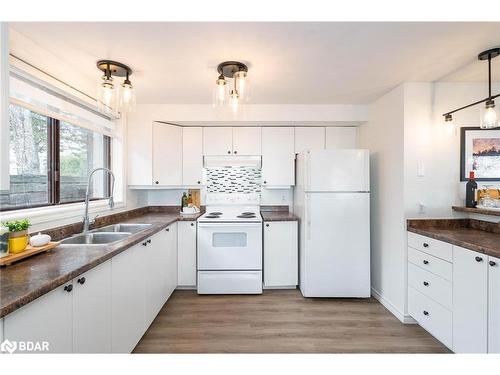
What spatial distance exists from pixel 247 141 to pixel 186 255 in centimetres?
161

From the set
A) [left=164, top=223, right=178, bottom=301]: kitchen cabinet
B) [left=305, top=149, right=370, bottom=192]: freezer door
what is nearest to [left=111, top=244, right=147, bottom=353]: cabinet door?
[left=164, top=223, right=178, bottom=301]: kitchen cabinet

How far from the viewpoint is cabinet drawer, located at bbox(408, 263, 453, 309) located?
5.90 feet

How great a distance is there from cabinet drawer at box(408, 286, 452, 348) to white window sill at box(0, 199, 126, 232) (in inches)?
116

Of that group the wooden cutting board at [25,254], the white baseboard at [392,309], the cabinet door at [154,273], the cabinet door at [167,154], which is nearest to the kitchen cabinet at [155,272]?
the cabinet door at [154,273]

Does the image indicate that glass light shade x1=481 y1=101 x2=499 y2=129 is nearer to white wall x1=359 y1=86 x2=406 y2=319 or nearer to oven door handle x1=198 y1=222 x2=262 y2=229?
white wall x1=359 y1=86 x2=406 y2=319

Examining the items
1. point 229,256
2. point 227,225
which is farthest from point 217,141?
point 229,256

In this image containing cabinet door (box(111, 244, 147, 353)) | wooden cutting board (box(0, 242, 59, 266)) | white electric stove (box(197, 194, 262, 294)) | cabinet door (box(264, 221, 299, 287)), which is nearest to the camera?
wooden cutting board (box(0, 242, 59, 266))

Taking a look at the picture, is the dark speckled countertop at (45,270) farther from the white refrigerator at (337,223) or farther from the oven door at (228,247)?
the white refrigerator at (337,223)

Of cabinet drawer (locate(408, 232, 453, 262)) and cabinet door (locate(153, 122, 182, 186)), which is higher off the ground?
cabinet door (locate(153, 122, 182, 186))

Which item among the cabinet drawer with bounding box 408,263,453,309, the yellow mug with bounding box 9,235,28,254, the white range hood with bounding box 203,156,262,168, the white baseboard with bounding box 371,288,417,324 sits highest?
the white range hood with bounding box 203,156,262,168


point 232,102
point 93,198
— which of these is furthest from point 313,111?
point 93,198

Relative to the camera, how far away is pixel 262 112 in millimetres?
2984

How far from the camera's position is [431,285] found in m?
1.96

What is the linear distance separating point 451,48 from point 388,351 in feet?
7.29
